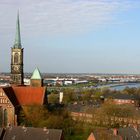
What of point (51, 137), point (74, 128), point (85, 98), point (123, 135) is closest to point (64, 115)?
point (74, 128)

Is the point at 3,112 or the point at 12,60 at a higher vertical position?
the point at 12,60

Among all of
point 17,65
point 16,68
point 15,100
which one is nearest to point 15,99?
point 15,100

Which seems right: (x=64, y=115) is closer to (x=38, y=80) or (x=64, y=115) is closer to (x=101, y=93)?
(x=38, y=80)

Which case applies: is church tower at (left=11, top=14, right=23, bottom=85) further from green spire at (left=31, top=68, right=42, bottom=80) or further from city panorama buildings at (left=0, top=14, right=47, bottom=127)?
city panorama buildings at (left=0, top=14, right=47, bottom=127)

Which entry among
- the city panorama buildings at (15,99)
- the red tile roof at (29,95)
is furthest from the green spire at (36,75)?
the red tile roof at (29,95)

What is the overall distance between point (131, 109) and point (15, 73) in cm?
2693

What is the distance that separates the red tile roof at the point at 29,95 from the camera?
7875 cm

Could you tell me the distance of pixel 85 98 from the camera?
140m

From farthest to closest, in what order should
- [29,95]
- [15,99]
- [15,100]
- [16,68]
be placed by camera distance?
1. [16,68]
2. [29,95]
3. [15,99]
4. [15,100]

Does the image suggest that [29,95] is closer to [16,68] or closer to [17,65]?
[16,68]

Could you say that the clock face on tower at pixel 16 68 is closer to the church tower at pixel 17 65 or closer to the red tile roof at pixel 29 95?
the church tower at pixel 17 65

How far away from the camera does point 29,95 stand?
260ft

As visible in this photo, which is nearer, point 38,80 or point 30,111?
point 30,111

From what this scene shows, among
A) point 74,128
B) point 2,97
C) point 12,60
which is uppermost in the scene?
point 12,60
